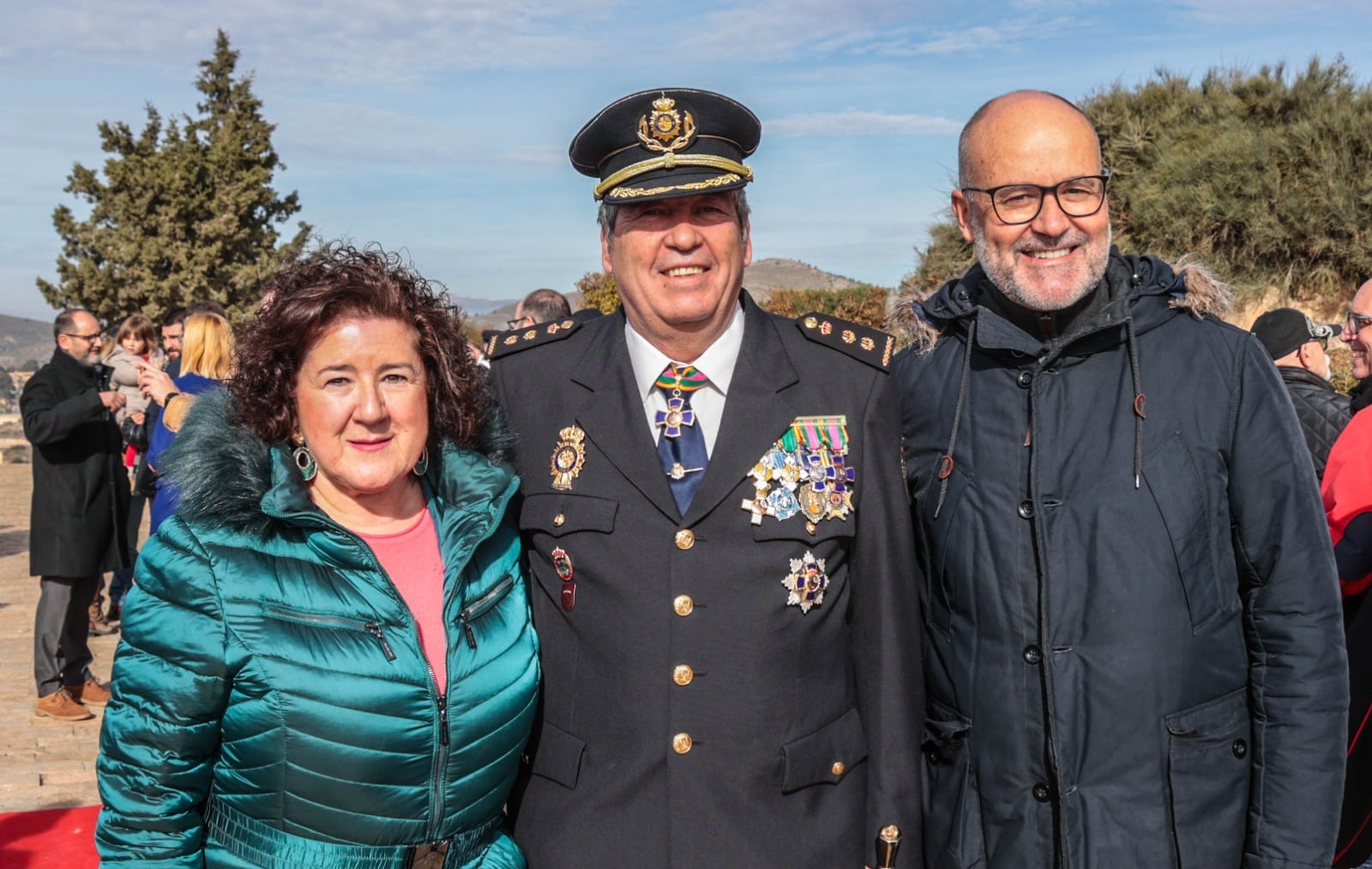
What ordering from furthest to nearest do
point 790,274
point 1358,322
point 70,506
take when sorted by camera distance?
1. point 790,274
2. point 70,506
3. point 1358,322

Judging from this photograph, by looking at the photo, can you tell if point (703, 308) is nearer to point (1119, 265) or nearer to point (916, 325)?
point (916, 325)

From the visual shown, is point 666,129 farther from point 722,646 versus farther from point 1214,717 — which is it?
point 1214,717

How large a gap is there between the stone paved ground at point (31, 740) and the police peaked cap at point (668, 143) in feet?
13.0

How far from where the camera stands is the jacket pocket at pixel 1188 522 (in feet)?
7.18

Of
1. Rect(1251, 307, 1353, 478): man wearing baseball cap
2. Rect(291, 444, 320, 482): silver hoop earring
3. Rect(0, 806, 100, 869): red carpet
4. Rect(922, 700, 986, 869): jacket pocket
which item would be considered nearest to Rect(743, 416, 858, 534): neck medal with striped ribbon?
Rect(922, 700, 986, 869): jacket pocket

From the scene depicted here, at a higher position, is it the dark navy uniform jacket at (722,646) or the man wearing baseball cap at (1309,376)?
the man wearing baseball cap at (1309,376)

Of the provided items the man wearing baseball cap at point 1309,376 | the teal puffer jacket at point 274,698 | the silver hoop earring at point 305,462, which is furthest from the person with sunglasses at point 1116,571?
the man wearing baseball cap at point 1309,376

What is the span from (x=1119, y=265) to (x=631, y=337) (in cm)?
109

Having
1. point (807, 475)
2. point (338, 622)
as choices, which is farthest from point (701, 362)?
point (338, 622)

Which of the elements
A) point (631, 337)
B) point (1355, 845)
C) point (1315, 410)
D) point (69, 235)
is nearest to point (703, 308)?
point (631, 337)

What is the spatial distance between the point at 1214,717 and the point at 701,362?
4.24ft

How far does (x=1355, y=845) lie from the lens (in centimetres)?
329

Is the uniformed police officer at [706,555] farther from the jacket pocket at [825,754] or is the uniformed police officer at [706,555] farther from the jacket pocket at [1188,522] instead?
the jacket pocket at [1188,522]

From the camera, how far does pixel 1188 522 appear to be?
2.19 meters
